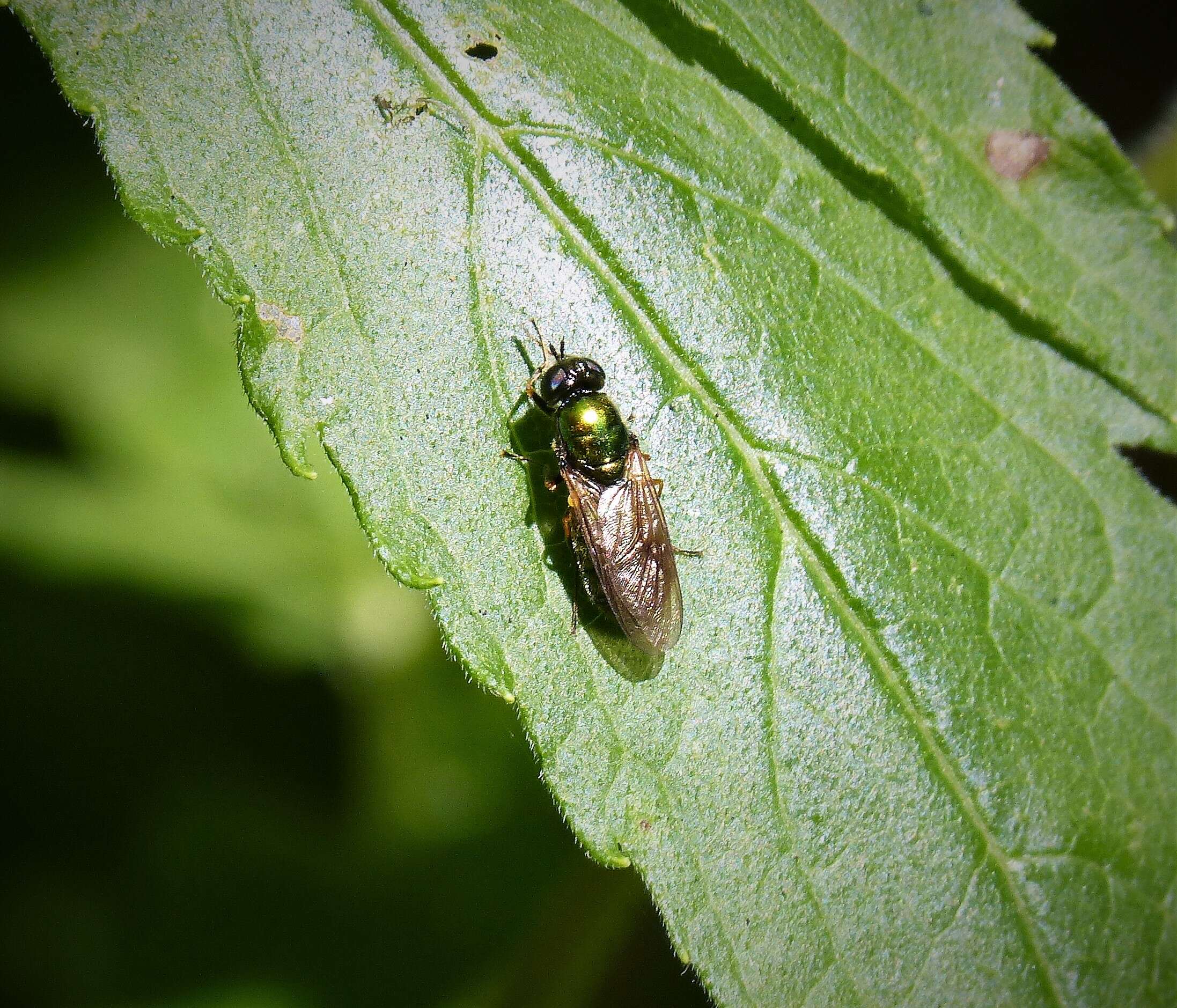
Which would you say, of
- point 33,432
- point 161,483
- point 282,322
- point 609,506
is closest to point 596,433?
point 609,506

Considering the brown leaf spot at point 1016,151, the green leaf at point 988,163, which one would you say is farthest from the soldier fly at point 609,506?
the brown leaf spot at point 1016,151

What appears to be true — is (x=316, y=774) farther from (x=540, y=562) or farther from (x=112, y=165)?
(x=112, y=165)

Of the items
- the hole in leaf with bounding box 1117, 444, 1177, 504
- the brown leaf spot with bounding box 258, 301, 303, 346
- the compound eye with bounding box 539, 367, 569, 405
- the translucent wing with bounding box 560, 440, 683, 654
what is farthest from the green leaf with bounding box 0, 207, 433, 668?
the hole in leaf with bounding box 1117, 444, 1177, 504

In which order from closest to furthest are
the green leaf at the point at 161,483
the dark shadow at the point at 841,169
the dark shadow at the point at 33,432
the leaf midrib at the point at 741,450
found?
the leaf midrib at the point at 741,450 → the dark shadow at the point at 841,169 → the green leaf at the point at 161,483 → the dark shadow at the point at 33,432

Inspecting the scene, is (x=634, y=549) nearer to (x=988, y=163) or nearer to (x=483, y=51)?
(x=483, y=51)

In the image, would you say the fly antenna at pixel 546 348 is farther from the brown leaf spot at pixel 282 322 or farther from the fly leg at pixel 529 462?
the brown leaf spot at pixel 282 322

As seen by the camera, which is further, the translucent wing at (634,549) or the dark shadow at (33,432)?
the dark shadow at (33,432)

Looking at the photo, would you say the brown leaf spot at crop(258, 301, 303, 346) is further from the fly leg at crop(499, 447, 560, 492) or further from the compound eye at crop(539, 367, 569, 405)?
the compound eye at crop(539, 367, 569, 405)
